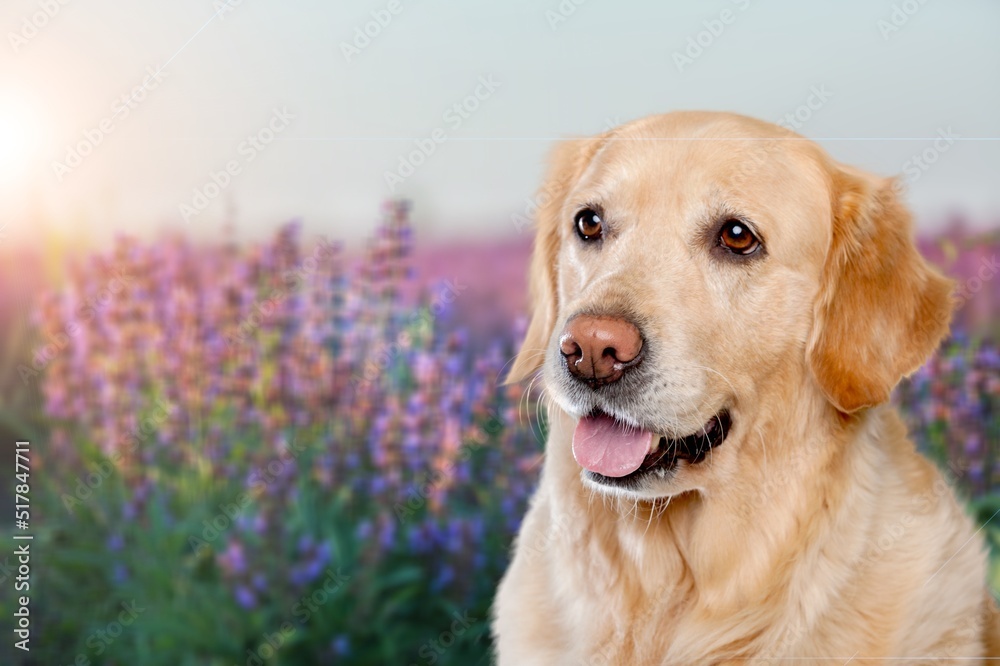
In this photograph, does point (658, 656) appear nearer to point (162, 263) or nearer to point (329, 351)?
point (329, 351)

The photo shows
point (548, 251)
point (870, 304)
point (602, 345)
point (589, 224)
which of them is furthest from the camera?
point (548, 251)

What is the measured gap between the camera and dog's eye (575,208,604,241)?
224cm

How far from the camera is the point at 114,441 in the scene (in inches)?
130

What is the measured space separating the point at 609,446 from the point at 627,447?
0.12 ft

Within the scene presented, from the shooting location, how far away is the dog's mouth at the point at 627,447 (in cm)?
200

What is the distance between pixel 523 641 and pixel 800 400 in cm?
85

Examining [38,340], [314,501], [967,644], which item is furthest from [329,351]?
[967,644]

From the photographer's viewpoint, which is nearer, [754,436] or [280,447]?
[754,436]

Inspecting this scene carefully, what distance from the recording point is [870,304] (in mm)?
2100
